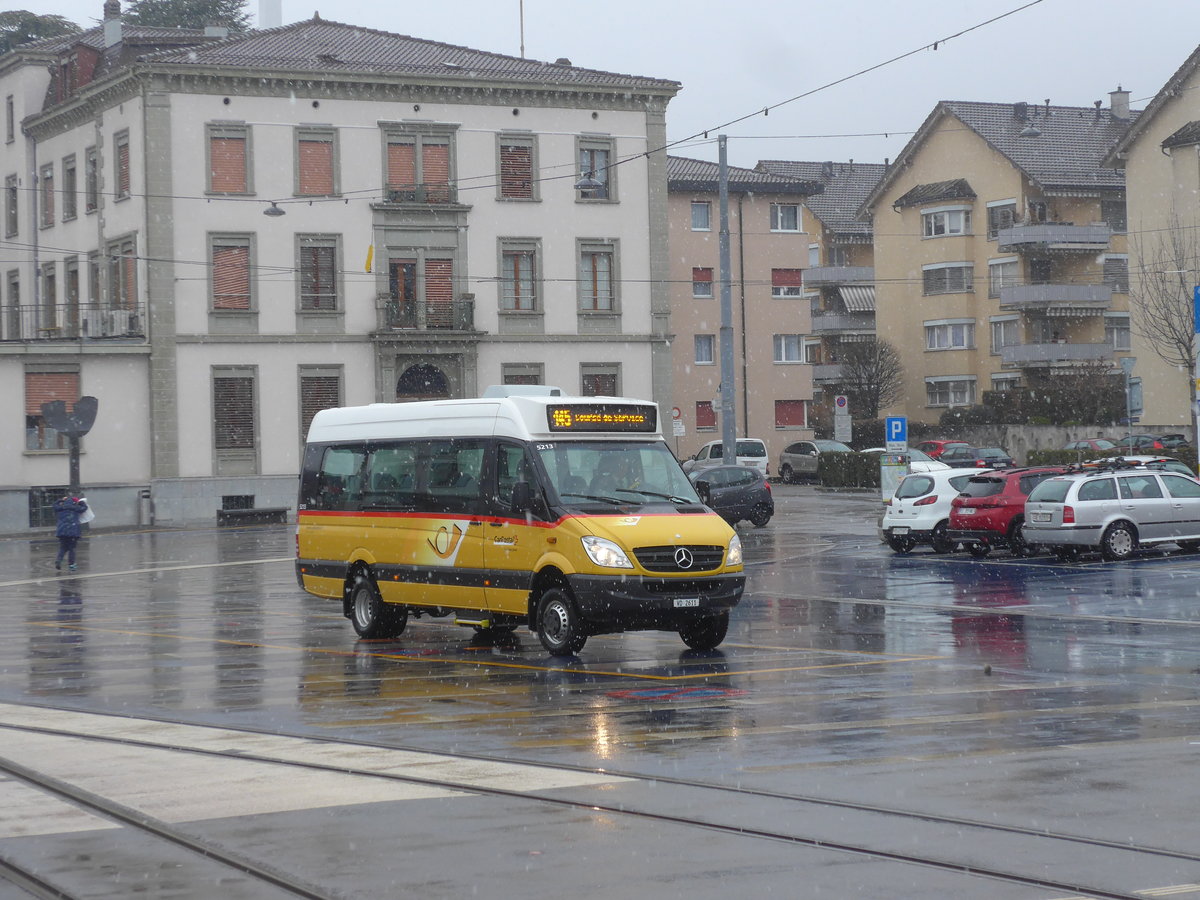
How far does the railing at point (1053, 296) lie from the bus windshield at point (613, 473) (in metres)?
61.1

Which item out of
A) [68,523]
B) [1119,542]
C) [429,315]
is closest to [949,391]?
[429,315]

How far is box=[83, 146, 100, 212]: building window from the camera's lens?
2120 inches

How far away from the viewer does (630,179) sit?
182 feet

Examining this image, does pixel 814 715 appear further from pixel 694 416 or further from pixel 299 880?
pixel 694 416

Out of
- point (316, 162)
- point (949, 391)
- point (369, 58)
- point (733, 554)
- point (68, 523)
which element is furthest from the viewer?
point (949, 391)

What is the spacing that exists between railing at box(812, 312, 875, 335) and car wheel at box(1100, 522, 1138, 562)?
197 feet

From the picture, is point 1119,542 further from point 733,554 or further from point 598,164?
point 598,164

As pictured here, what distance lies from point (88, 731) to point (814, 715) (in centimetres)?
505

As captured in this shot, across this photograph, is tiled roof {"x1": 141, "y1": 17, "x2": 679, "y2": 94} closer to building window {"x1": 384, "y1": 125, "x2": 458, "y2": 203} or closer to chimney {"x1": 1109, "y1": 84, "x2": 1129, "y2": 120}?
building window {"x1": 384, "y1": 125, "x2": 458, "y2": 203}

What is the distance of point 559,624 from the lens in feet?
54.5

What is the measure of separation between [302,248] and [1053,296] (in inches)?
1466

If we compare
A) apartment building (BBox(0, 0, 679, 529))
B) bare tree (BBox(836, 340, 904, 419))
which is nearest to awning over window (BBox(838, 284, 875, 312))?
bare tree (BBox(836, 340, 904, 419))

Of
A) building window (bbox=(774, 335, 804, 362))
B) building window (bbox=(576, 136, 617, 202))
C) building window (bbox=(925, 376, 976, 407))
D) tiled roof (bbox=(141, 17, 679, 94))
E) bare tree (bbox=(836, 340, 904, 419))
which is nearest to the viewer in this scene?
tiled roof (bbox=(141, 17, 679, 94))

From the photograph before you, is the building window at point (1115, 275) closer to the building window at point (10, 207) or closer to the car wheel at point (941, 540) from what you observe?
the building window at point (10, 207)
